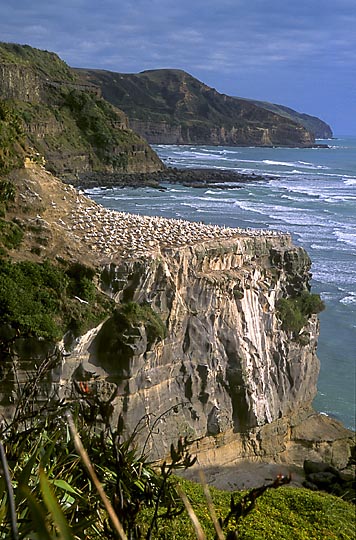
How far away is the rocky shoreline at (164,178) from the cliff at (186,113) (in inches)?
1983

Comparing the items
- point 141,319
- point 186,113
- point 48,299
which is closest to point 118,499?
point 48,299

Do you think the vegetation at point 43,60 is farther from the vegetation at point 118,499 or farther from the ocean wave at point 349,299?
the vegetation at point 118,499

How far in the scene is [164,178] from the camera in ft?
200

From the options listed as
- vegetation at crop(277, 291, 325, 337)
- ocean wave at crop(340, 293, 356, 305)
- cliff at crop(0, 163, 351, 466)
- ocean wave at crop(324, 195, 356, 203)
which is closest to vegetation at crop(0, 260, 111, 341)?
cliff at crop(0, 163, 351, 466)

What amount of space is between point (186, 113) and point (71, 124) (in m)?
68.5

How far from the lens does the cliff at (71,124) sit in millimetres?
56500

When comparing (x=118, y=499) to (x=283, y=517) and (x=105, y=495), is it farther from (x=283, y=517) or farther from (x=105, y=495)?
(x=283, y=517)

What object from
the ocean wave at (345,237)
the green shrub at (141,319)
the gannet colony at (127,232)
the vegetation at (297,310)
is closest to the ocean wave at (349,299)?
the ocean wave at (345,237)

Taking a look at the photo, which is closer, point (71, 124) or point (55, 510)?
point (55, 510)

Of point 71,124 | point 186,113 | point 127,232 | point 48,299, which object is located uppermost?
point 186,113

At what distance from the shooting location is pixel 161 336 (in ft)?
35.0

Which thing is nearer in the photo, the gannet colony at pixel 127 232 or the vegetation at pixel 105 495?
the vegetation at pixel 105 495

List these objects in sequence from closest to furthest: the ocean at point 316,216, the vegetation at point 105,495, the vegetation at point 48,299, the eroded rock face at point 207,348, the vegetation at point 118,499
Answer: the vegetation at point 105,495
the vegetation at point 118,499
the vegetation at point 48,299
the eroded rock face at point 207,348
the ocean at point 316,216

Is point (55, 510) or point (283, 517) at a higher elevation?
point (55, 510)
